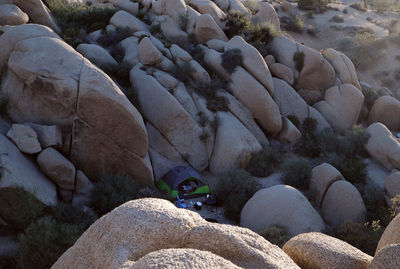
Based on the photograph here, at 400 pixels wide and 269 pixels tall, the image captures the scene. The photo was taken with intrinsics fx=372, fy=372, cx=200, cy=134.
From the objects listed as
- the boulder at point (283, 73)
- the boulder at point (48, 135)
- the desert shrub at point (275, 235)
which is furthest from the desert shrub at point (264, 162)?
the boulder at point (48, 135)

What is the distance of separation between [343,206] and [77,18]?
1847 cm

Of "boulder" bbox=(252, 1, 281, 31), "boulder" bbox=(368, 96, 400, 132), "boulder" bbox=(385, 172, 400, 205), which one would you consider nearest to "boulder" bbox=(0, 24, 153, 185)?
"boulder" bbox=(385, 172, 400, 205)

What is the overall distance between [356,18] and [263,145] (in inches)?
1261

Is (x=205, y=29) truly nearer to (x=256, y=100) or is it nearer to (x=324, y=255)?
(x=256, y=100)

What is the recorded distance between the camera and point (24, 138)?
13.0m

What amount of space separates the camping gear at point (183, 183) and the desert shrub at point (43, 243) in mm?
5508

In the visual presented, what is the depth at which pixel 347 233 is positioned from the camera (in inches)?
518

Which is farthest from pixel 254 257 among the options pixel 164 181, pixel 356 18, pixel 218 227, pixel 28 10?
pixel 356 18

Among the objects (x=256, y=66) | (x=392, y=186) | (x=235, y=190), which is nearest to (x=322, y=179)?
(x=392, y=186)

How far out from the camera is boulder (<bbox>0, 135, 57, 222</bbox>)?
454 inches

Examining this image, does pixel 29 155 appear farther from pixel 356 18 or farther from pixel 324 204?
pixel 356 18

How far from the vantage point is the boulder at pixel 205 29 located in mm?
23438

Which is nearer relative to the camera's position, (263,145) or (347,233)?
(347,233)

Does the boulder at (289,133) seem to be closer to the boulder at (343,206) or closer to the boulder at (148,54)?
the boulder at (343,206)
